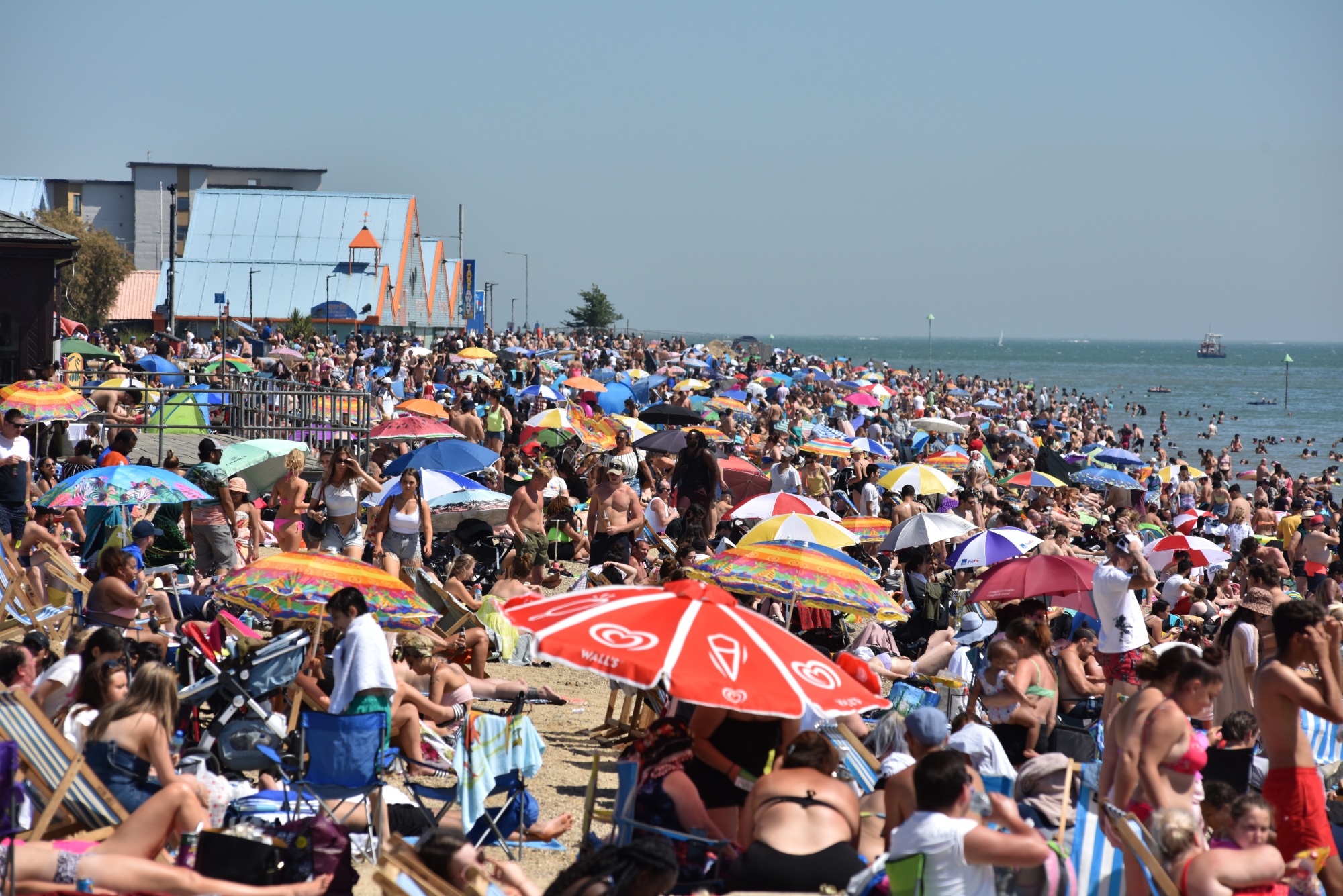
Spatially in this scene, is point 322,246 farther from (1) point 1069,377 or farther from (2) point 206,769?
(1) point 1069,377

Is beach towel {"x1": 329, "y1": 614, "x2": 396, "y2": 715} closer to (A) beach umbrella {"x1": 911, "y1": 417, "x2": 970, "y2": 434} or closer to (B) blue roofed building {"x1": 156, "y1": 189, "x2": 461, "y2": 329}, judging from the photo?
(A) beach umbrella {"x1": 911, "y1": 417, "x2": 970, "y2": 434}

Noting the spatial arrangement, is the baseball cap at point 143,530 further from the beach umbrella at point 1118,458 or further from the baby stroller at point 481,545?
the beach umbrella at point 1118,458

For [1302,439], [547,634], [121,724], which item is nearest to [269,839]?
[121,724]

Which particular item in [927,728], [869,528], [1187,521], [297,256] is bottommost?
[1187,521]

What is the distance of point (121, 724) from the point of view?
4.92 m

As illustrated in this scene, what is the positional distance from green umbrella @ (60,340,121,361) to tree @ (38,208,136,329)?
20964 mm

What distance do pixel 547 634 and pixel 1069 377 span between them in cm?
13901

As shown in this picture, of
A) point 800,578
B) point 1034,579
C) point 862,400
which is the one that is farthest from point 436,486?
point 862,400

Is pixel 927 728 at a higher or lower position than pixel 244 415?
lower

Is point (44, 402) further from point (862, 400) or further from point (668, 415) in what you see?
point (862, 400)

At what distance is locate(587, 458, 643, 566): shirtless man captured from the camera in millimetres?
12008

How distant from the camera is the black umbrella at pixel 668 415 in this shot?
20266 mm

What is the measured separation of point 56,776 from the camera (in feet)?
15.4

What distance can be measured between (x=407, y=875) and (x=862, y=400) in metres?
29.1
